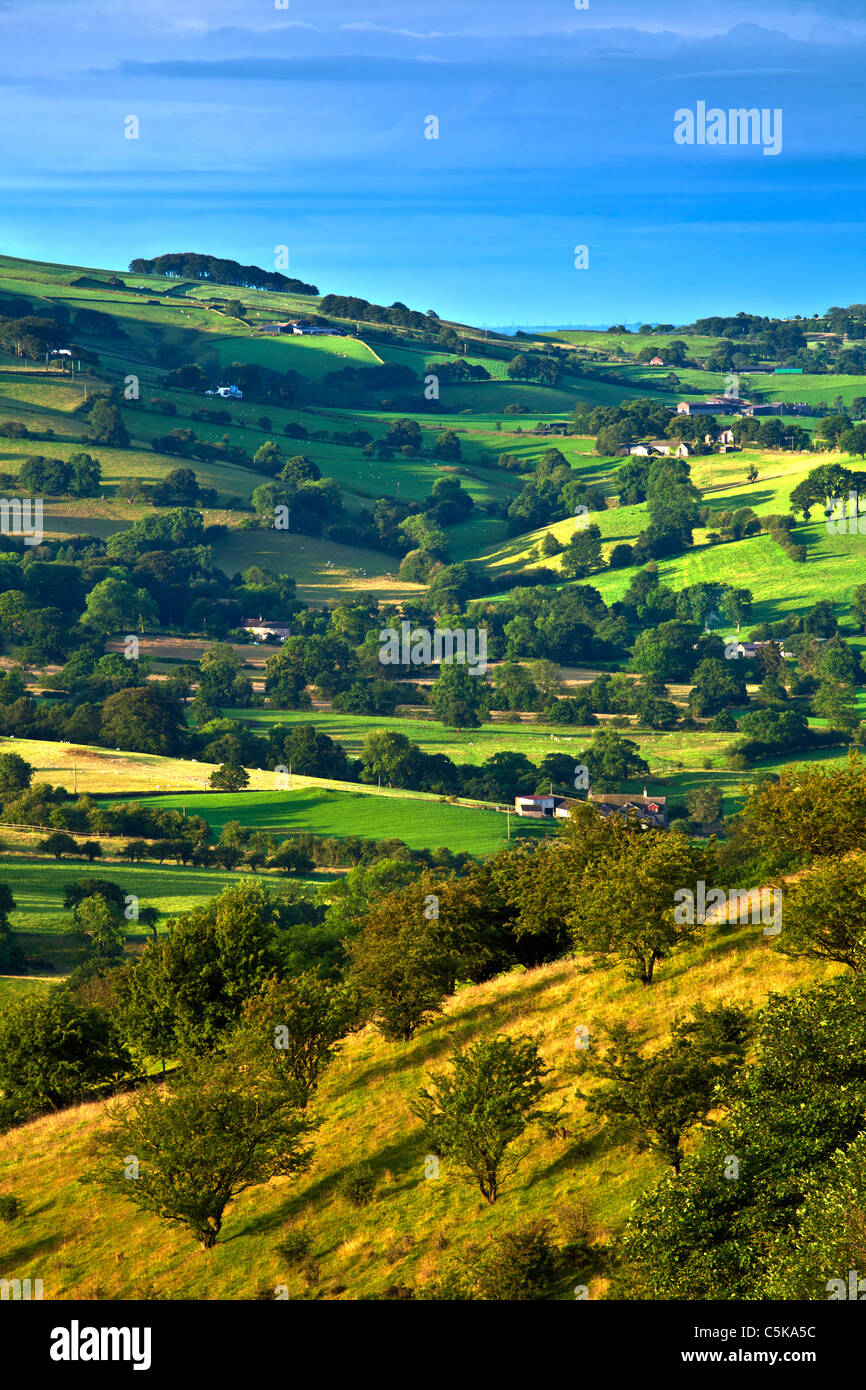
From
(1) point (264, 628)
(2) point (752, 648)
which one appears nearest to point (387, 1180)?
(2) point (752, 648)

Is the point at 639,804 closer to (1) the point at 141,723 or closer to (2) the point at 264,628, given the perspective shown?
Result: (1) the point at 141,723

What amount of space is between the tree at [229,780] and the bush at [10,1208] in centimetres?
7674

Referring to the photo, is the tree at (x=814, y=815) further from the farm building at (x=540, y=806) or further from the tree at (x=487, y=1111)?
the farm building at (x=540, y=806)

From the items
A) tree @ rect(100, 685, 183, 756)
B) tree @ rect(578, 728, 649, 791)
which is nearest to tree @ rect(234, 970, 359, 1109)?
tree @ rect(578, 728, 649, 791)

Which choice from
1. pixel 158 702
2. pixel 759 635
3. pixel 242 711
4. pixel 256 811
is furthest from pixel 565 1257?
pixel 759 635

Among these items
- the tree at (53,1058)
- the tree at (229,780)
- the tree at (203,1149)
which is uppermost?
the tree at (203,1149)

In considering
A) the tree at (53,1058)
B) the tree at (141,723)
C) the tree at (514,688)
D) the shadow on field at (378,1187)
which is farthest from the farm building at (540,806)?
the shadow on field at (378,1187)

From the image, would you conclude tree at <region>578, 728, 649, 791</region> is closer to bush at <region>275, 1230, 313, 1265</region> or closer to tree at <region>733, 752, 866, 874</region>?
tree at <region>733, 752, 866, 874</region>

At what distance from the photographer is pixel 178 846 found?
95.5 m

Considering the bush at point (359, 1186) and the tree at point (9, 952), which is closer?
the bush at point (359, 1186)

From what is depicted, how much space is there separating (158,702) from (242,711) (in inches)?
595

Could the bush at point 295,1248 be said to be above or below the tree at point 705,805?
above

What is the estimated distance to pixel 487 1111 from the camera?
104 ft

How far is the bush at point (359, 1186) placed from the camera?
34094 millimetres
